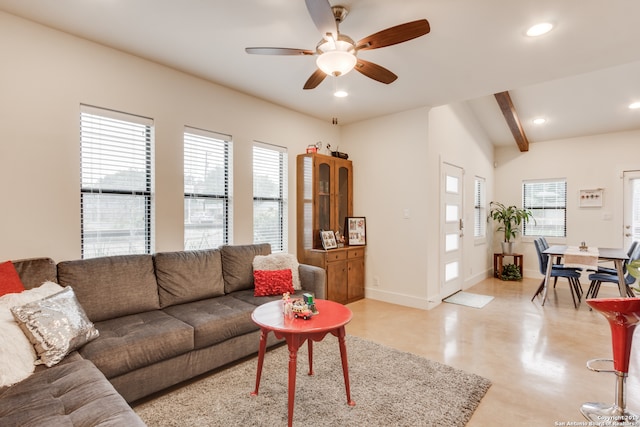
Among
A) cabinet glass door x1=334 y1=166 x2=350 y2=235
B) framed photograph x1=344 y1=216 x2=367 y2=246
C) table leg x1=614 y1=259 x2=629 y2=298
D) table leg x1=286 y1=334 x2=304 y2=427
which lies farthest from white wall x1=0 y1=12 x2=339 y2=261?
table leg x1=614 y1=259 x2=629 y2=298

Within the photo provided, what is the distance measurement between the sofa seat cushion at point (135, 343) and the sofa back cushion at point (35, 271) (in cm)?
48

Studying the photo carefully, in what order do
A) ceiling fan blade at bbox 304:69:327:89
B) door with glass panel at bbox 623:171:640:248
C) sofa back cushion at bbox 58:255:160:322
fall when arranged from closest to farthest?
sofa back cushion at bbox 58:255:160:322
ceiling fan blade at bbox 304:69:327:89
door with glass panel at bbox 623:171:640:248

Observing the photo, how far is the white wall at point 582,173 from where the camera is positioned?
5453mm

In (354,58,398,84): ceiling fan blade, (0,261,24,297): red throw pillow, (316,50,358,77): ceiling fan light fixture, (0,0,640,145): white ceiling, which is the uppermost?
(0,0,640,145): white ceiling

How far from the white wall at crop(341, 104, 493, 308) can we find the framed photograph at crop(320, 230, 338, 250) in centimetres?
71

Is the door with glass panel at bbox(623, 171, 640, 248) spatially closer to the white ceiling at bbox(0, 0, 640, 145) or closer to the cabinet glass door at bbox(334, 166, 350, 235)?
the white ceiling at bbox(0, 0, 640, 145)

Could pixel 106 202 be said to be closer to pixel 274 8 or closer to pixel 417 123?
pixel 274 8

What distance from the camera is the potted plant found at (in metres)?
6.32

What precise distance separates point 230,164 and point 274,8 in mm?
1875

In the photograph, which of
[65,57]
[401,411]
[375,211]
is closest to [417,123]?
[375,211]

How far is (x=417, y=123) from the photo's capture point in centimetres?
435

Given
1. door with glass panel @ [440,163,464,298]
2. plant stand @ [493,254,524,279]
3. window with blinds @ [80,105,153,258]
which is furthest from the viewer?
plant stand @ [493,254,524,279]

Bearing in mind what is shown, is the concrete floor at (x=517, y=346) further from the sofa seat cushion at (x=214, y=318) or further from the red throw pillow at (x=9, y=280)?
the red throw pillow at (x=9, y=280)

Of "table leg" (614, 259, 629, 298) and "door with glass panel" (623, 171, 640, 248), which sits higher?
"door with glass panel" (623, 171, 640, 248)
